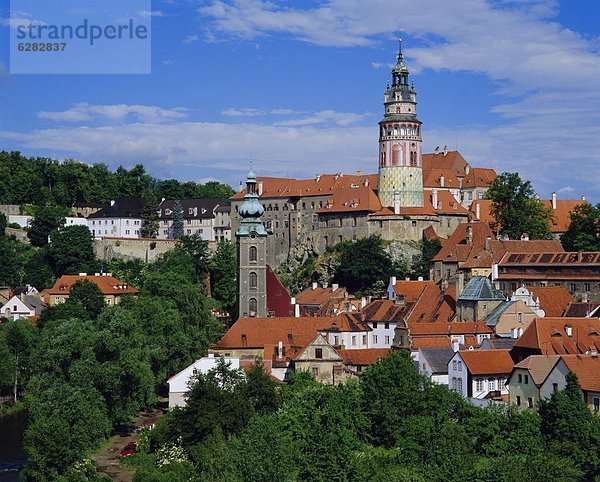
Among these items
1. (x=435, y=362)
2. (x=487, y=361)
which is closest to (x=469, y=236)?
(x=435, y=362)

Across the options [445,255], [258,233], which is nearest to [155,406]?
[258,233]

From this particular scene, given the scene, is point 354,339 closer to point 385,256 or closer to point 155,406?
point 155,406

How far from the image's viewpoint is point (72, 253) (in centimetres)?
10769

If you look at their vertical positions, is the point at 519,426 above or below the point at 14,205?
below

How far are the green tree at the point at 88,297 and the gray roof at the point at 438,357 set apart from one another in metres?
31.7

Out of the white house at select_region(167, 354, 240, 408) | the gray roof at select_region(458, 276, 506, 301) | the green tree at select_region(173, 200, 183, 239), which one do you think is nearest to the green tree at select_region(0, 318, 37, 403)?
the white house at select_region(167, 354, 240, 408)

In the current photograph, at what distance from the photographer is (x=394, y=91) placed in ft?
324

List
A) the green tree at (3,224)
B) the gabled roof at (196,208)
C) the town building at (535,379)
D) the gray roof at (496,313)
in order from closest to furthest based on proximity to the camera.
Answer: the town building at (535,379), the gray roof at (496,313), the green tree at (3,224), the gabled roof at (196,208)

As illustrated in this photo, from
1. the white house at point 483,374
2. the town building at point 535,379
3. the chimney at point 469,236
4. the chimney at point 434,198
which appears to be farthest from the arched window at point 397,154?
the town building at point 535,379

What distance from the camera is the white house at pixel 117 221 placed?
124 meters

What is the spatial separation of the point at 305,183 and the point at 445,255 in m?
26.9

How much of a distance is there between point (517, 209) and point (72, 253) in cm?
4010

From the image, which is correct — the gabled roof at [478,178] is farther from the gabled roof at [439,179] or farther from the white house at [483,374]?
the white house at [483,374]

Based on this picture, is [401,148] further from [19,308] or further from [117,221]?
[117,221]
